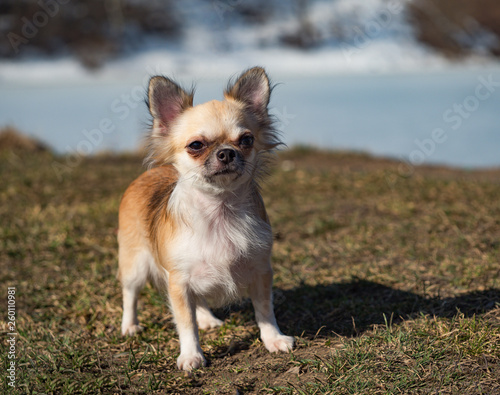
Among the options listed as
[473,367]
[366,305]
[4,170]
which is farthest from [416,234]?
[4,170]

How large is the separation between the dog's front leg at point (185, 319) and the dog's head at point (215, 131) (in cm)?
60

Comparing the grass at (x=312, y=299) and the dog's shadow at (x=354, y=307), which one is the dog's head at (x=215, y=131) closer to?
the grass at (x=312, y=299)

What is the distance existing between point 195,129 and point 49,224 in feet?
11.6

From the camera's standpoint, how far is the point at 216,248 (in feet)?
9.56

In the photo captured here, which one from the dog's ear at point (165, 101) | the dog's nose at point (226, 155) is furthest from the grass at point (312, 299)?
the dog's ear at point (165, 101)

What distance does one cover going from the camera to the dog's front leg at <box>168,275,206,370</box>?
295cm

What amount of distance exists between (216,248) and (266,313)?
53cm

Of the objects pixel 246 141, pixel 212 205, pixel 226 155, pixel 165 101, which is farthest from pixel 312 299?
pixel 165 101

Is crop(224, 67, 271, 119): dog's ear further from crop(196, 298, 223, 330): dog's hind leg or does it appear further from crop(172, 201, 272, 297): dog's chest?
crop(196, 298, 223, 330): dog's hind leg

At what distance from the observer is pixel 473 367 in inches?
101

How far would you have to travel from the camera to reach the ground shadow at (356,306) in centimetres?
325

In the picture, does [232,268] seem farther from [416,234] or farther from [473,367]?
[416,234]

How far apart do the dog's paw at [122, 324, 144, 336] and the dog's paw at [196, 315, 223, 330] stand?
0.40 meters

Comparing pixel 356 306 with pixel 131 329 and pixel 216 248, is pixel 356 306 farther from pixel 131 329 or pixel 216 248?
pixel 131 329
